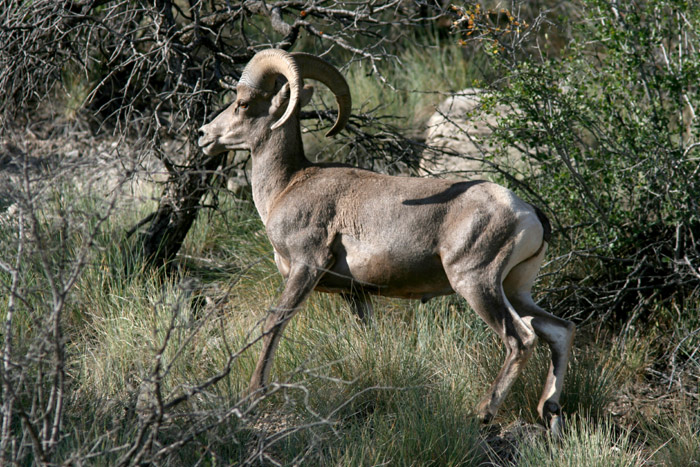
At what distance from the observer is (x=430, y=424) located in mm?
4934

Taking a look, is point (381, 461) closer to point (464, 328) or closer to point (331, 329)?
point (331, 329)

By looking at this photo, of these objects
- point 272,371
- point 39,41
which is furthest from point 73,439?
point 39,41

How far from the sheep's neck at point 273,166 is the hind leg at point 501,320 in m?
1.45

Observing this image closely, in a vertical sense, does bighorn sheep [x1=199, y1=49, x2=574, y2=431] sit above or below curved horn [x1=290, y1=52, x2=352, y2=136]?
below

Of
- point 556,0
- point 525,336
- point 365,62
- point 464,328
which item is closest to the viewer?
point 525,336

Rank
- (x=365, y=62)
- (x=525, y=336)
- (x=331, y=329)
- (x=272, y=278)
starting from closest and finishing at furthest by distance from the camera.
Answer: (x=525, y=336) < (x=331, y=329) < (x=272, y=278) < (x=365, y=62)

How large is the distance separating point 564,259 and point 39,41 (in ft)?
16.6

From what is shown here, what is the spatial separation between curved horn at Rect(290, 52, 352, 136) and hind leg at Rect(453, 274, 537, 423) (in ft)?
5.02

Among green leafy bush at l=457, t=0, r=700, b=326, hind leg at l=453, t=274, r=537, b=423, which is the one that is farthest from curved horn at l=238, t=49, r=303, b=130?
green leafy bush at l=457, t=0, r=700, b=326

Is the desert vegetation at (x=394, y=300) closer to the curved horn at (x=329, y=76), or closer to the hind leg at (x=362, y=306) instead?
the hind leg at (x=362, y=306)

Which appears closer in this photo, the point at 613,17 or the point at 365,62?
the point at 613,17

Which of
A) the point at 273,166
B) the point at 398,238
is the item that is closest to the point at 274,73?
the point at 273,166

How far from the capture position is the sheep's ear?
5.53 meters

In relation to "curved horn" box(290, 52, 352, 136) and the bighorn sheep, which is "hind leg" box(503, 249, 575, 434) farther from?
"curved horn" box(290, 52, 352, 136)
